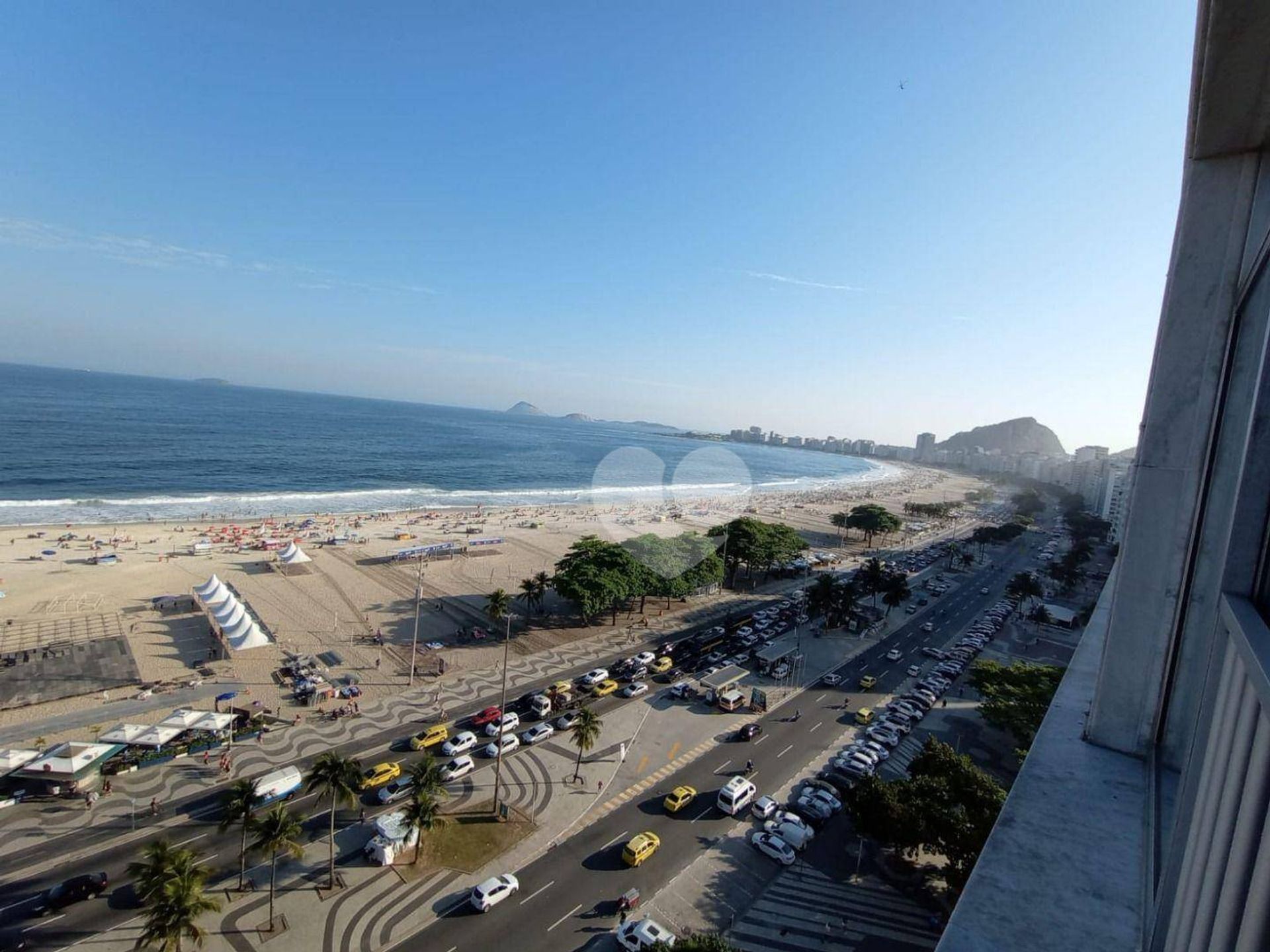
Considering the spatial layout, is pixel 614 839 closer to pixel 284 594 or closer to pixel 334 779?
pixel 334 779

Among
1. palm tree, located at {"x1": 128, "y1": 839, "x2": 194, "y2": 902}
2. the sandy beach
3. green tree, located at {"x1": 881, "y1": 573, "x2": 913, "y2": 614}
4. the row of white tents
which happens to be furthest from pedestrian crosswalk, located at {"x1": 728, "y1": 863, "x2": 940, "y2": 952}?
the row of white tents

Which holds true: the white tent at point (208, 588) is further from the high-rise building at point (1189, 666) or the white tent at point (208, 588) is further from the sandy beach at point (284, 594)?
the high-rise building at point (1189, 666)

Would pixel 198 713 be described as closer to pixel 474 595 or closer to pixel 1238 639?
pixel 474 595

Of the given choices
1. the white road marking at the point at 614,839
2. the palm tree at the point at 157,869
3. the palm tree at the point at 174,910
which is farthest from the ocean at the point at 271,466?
the white road marking at the point at 614,839

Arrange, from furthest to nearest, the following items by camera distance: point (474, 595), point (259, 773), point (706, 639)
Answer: point (474, 595)
point (706, 639)
point (259, 773)

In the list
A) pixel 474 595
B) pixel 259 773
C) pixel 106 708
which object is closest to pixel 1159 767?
pixel 259 773

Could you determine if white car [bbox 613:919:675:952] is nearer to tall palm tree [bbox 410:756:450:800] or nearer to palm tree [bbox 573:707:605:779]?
palm tree [bbox 573:707:605:779]

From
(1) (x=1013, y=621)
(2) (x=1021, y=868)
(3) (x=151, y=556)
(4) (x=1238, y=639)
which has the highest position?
(4) (x=1238, y=639)
